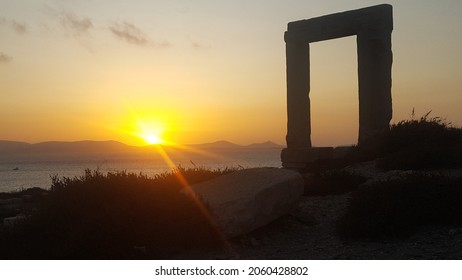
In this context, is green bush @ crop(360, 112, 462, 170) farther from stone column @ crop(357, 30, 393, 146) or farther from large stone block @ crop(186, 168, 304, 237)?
large stone block @ crop(186, 168, 304, 237)

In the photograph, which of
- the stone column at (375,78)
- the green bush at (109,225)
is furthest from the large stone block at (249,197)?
the stone column at (375,78)

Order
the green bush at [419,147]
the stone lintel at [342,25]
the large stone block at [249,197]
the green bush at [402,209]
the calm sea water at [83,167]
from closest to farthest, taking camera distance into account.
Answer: the green bush at [402,209] < the large stone block at [249,197] < the green bush at [419,147] < the stone lintel at [342,25] < the calm sea water at [83,167]

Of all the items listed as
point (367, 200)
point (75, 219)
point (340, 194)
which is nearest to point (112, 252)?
point (75, 219)

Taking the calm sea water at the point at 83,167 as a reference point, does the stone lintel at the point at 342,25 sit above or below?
above

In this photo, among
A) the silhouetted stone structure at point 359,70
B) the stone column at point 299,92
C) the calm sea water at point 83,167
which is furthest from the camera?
the calm sea water at point 83,167

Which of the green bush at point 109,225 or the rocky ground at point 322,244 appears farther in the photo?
the green bush at point 109,225

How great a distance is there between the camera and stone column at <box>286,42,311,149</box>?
20.6 m

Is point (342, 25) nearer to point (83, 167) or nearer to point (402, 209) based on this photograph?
point (402, 209)

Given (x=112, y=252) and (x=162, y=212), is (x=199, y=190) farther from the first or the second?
(x=112, y=252)

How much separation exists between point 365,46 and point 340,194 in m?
8.35

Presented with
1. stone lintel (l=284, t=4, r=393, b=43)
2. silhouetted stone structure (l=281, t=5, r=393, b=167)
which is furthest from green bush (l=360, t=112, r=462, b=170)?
stone lintel (l=284, t=4, r=393, b=43)

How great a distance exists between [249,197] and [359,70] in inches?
465

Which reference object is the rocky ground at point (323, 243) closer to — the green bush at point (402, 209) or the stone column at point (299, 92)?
the green bush at point (402, 209)

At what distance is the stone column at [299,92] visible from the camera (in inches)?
811
